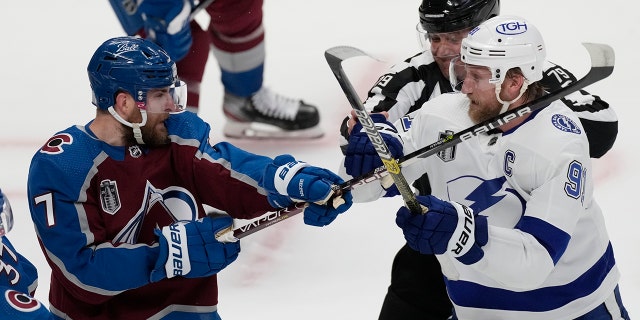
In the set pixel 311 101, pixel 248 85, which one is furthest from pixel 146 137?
pixel 311 101

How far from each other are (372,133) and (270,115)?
8.69 feet

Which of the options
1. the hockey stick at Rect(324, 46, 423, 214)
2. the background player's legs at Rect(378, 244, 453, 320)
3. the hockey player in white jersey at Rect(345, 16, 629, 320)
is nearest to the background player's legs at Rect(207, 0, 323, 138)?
the background player's legs at Rect(378, 244, 453, 320)

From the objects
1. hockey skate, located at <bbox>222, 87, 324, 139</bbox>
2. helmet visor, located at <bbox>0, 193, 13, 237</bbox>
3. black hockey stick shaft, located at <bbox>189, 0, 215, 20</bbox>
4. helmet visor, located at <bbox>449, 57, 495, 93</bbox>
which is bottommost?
hockey skate, located at <bbox>222, 87, 324, 139</bbox>

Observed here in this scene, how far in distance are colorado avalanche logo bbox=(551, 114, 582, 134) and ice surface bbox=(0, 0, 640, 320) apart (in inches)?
51.5

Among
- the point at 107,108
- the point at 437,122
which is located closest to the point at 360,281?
the point at 437,122

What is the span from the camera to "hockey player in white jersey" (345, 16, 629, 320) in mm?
2432

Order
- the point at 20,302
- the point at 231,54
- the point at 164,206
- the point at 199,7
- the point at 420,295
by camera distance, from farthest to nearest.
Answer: the point at 231,54, the point at 199,7, the point at 420,295, the point at 164,206, the point at 20,302

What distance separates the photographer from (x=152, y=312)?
2729 mm

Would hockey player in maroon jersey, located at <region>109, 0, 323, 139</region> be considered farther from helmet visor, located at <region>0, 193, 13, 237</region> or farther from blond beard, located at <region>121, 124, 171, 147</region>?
helmet visor, located at <region>0, 193, 13, 237</region>

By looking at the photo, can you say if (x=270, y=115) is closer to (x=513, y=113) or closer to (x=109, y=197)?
(x=109, y=197)

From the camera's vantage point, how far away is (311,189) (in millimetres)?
2541

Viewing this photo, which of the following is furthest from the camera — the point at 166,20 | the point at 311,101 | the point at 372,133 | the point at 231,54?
the point at 311,101

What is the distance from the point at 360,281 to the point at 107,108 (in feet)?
5.02

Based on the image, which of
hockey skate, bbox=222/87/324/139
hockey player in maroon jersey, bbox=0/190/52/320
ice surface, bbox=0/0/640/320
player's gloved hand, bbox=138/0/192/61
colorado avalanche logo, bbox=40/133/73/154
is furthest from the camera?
hockey skate, bbox=222/87/324/139
